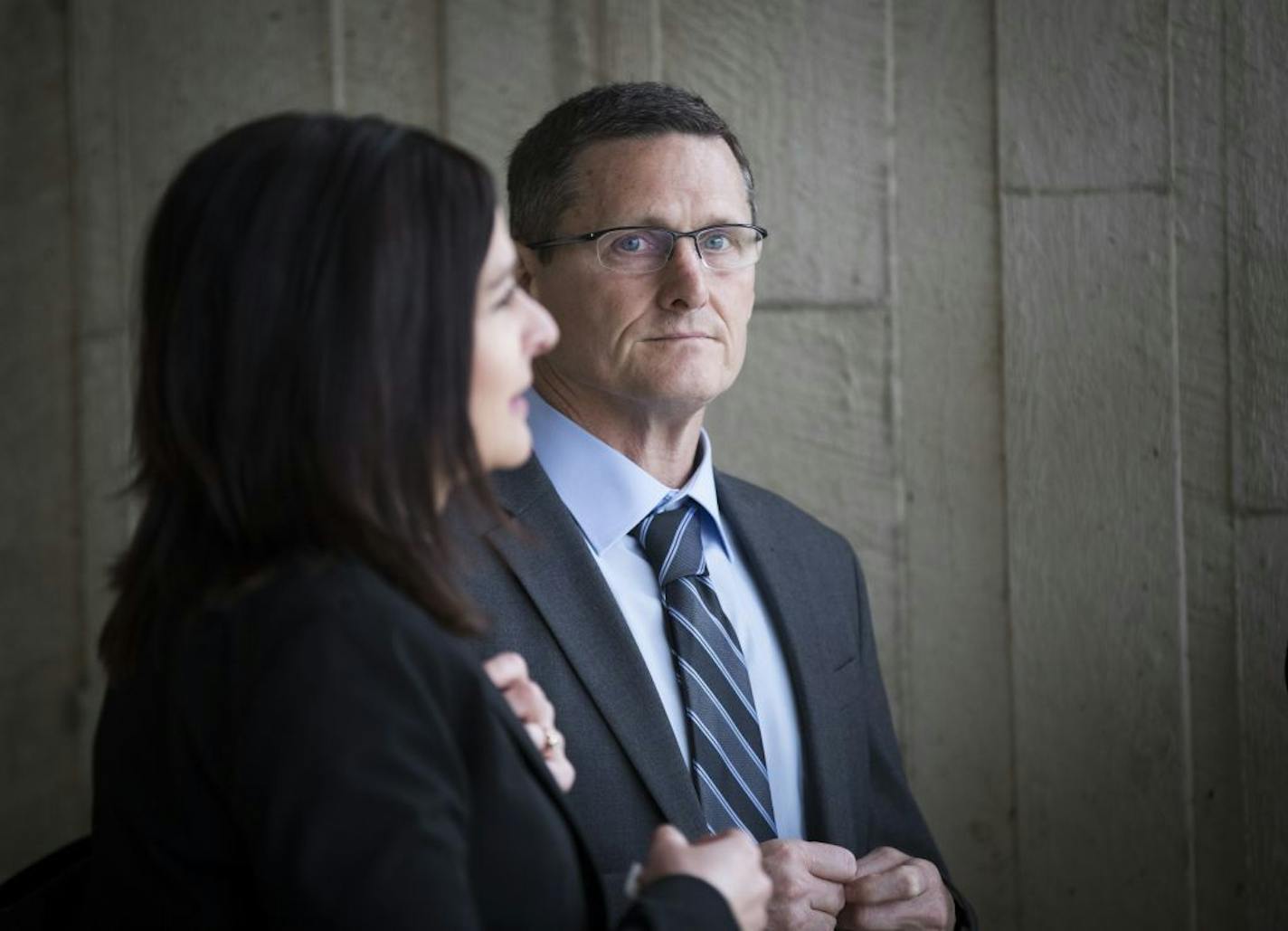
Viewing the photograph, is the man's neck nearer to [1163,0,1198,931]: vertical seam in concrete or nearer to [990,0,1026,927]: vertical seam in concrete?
[990,0,1026,927]: vertical seam in concrete

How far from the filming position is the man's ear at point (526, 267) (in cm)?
206

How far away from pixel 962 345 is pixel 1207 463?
1.61 feet

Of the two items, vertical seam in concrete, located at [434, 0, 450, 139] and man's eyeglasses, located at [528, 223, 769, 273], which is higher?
vertical seam in concrete, located at [434, 0, 450, 139]

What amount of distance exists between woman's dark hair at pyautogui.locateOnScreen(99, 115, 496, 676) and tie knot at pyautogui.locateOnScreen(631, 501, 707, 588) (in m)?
0.82

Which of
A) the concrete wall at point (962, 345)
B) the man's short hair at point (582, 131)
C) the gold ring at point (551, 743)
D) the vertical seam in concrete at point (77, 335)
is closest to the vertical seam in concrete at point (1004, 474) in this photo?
the concrete wall at point (962, 345)

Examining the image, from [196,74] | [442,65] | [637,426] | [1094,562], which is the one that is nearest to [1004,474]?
[1094,562]

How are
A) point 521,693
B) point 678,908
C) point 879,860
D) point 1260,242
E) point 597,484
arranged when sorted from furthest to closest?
point 1260,242, point 597,484, point 879,860, point 521,693, point 678,908

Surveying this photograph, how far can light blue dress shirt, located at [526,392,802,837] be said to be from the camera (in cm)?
190

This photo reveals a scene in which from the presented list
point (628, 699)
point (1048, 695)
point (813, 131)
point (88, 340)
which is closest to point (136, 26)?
point (88, 340)

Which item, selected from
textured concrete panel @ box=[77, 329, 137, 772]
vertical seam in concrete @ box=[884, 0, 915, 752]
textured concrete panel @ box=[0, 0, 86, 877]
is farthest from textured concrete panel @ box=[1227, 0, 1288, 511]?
textured concrete panel @ box=[0, 0, 86, 877]

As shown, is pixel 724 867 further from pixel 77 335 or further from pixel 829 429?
pixel 77 335

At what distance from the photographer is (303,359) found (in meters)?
1.06

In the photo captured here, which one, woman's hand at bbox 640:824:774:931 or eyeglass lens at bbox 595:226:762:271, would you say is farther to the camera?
eyeglass lens at bbox 595:226:762:271

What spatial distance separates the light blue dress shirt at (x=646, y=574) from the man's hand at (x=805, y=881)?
146 mm
